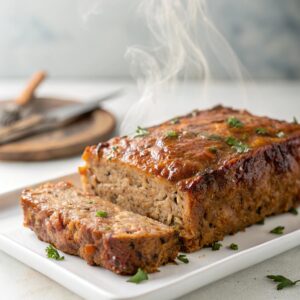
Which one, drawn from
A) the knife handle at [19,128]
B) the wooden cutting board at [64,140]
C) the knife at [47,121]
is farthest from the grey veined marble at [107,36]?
the knife handle at [19,128]

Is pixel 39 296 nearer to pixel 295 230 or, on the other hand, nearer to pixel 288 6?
pixel 295 230

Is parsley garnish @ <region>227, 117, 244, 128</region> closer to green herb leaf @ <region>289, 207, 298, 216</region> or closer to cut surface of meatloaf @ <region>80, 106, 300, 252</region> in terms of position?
cut surface of meatloaf @ <region>80, 106, 300, 252</region>

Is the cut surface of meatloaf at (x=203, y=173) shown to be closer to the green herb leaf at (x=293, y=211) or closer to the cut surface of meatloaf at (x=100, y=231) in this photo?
the green herb leaf at (x=293, y=211)

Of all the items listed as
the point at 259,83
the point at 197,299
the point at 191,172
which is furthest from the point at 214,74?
the point at 197,299

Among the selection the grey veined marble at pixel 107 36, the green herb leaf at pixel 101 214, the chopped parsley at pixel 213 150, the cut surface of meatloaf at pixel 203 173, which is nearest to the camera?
the green herb leaf at pixel 101 214

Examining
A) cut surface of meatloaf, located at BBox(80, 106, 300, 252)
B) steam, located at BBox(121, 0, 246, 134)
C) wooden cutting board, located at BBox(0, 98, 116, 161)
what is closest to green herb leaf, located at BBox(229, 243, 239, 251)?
cut surface of meatloaf, located at BBox(80, 106, 300, 252)

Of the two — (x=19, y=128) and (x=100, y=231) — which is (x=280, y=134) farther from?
(x=19, y=128)

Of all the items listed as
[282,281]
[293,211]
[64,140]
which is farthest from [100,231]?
[64,140]
